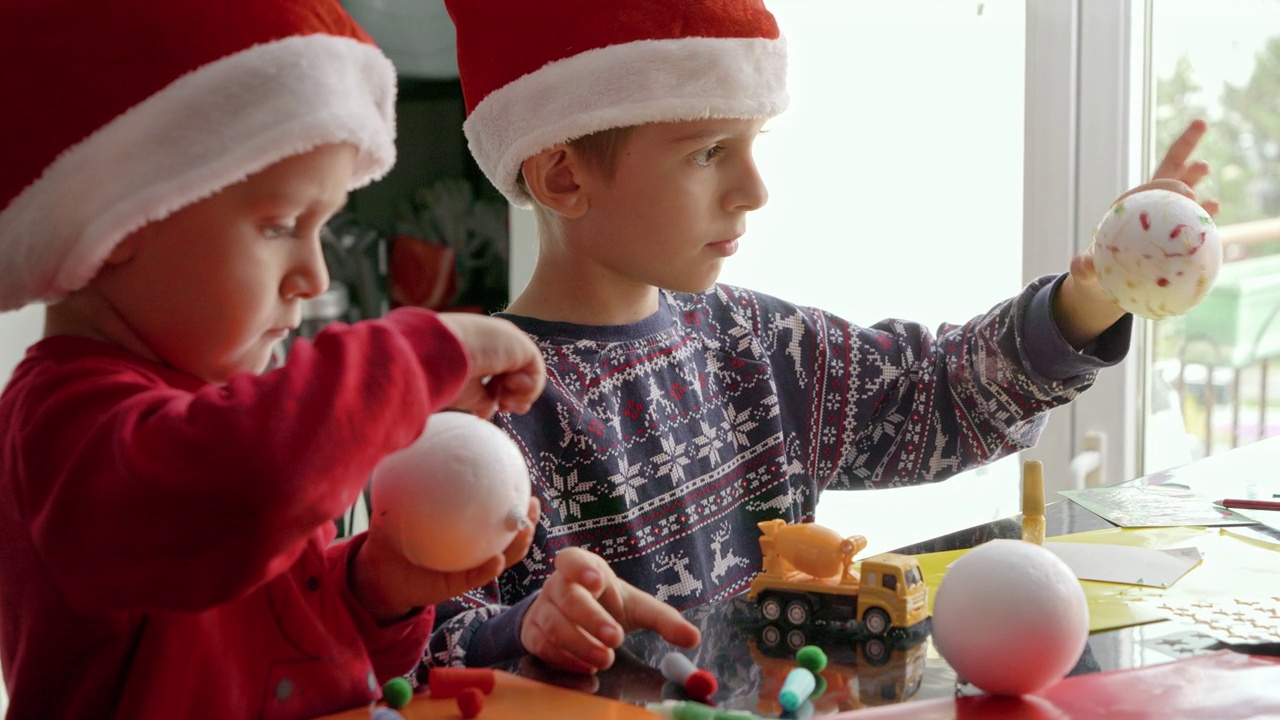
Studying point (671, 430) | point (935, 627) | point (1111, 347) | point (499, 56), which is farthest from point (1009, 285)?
point (935, 627)

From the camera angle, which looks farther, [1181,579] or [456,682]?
[1181,579]

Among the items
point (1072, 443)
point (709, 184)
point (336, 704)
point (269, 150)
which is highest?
point (269, 150)

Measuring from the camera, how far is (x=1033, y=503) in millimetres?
1035

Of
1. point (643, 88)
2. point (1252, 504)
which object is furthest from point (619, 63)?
point (1252, 504)

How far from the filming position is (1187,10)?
6.73ft

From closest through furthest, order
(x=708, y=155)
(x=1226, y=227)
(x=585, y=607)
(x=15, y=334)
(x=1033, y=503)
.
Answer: (x=585, y=607) < (x=1033, y=503) < (x=708, y=155) < (x=15, y=334) < (x=1226, y=227)

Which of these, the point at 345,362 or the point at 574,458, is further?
the point at 574,458

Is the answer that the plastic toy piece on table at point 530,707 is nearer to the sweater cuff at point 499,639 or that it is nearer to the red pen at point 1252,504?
the sweater cuff at point 499,639

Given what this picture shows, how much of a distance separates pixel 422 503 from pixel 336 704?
141 mm

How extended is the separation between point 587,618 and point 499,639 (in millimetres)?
115

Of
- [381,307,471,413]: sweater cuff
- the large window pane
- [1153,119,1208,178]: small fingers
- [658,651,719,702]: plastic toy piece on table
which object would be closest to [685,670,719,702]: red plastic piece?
[658,651,719,702]: plastic toy piece on table

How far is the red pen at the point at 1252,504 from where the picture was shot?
112cm

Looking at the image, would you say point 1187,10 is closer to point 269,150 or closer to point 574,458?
point 574,458

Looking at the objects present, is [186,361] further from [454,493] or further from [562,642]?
[562,642]
